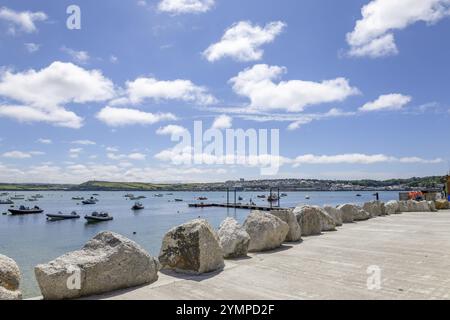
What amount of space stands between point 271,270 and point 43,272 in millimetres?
3947

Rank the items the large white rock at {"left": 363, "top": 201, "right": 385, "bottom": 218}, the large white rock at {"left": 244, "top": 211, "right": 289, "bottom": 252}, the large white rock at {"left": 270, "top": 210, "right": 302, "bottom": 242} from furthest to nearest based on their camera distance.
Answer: the large white rock at {"left": 363, "top": 201, "right": 385, "bottom": 218} → the large white rock at {"left": 270, "top": 210, "right": 302, "bottom": 242} → the large white rock at {"left": 244, "top": 211, "right": 289, "bottom": 252}

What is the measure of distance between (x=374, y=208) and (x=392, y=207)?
254 centimetres

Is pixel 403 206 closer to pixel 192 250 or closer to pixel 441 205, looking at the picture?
pixel 441 205

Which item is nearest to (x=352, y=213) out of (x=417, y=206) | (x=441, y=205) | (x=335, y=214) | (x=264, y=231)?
(x=335, y=214)

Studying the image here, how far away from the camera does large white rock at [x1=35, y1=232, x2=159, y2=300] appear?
5.29 m

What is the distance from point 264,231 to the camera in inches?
365

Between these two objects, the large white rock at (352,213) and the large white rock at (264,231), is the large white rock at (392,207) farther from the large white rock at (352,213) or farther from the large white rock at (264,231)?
the large white rock at (264,231)

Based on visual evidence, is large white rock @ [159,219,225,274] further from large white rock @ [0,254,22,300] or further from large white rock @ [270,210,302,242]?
large white rock @ [270,210,302,242]

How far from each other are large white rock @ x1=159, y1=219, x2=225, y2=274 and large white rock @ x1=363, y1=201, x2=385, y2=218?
1357 cm

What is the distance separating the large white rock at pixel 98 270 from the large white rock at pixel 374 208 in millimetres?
14879

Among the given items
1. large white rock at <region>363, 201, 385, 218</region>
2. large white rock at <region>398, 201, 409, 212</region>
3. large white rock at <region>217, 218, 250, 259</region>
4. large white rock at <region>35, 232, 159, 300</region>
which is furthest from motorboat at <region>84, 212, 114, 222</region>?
large white rock at <region>35, 232, 159, 300</region>

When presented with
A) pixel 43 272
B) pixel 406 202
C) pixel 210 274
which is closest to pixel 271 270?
pixel 210 274
